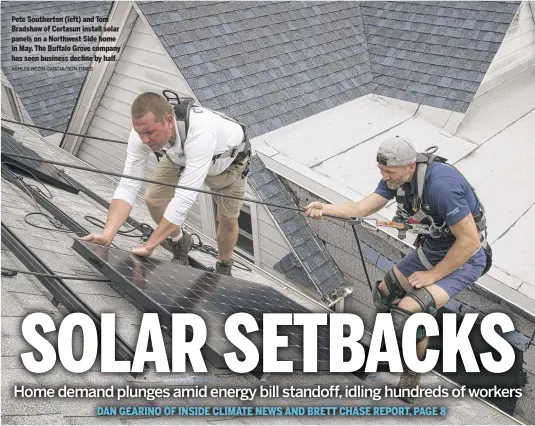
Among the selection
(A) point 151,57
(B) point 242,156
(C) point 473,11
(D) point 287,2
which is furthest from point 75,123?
(C) point 473,11

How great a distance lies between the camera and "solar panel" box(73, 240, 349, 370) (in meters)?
3.52

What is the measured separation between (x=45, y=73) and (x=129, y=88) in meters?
5.66

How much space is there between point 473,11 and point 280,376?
8.80m

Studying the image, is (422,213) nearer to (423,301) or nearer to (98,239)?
(423,301)

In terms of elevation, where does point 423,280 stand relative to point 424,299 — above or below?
above

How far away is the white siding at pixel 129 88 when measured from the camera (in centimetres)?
864

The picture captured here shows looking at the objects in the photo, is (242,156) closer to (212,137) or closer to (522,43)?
(212,137)

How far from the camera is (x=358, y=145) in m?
8.67

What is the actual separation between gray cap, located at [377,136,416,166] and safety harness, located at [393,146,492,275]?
0.18 m

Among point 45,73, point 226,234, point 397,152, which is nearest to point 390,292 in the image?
point 397,152

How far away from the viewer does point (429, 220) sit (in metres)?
4.57

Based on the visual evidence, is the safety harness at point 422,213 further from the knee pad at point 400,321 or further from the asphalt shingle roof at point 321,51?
the asphalt shingle roof at point 321,51

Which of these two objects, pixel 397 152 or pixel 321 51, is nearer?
pixel 397 152

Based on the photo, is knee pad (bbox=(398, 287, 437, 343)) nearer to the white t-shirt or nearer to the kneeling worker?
the kneeling worker
